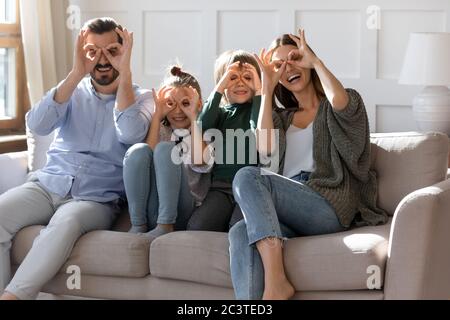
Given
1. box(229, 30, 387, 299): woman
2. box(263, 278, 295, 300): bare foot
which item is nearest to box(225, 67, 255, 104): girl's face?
box(229, 30, 387, 299): woman

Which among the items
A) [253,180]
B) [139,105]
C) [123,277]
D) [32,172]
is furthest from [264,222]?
[32,172]

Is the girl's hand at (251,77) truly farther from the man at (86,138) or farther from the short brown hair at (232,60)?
the man at (86,138)

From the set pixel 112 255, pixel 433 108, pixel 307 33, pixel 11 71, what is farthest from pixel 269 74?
pixel 11 71

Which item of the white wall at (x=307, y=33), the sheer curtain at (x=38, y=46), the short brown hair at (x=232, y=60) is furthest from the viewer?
the sheer curtain at (x=38, y=46)

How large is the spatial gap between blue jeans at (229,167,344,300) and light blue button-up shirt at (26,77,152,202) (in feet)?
2.02

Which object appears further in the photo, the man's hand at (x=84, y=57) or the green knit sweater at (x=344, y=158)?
the man's hand at (x=84, y=57)

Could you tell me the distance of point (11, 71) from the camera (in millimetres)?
4500

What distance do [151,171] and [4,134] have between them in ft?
5.31

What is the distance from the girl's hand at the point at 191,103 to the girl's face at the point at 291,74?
0.35 m

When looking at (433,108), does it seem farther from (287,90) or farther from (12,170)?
(12,170)

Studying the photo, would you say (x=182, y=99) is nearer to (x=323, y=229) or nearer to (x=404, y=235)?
(x=323, y=229)

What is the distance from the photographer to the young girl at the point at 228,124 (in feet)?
9.93

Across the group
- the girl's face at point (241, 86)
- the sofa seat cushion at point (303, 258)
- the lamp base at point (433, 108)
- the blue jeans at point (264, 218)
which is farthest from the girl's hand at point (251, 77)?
the lamp base at point (433, 108)

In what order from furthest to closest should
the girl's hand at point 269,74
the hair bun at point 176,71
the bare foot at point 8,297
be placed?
the hair bun at point 176,71
the girl's hand at point 269,74
the bare foot at point 8,297
